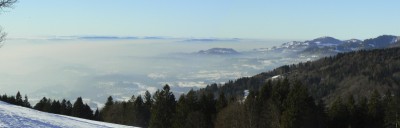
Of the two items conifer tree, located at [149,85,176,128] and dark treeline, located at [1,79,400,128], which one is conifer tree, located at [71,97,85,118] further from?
conifer tree, located at [149,85,176,128]

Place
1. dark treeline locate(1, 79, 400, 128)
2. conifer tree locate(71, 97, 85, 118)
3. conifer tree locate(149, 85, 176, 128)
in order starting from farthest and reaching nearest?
conifer tree locate(71, 97, 85, 118)
conifer tree locate(149, 85, 176, 128)
dark treeline locate(1, 79, 400, 128)

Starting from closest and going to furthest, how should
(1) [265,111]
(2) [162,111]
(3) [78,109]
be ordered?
(1) [265,111] → (2) [162,111] → (3) [78,109]

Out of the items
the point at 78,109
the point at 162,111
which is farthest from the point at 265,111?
the point at 78,109

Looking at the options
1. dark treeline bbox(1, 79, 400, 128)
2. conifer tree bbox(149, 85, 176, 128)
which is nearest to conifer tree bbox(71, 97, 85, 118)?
dark treeline bbox(1, 79, 400, 128)

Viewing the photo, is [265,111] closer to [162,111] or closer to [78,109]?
[162,111]

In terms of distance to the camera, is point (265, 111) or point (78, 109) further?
point (78, 109)

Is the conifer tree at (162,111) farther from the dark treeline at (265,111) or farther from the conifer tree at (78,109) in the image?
the conifer tree at (78,109)

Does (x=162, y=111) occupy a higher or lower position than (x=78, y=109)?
higher

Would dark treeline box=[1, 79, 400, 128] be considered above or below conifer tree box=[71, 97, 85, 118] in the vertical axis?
above

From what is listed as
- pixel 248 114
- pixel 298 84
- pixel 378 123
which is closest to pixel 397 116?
pixel 378 123

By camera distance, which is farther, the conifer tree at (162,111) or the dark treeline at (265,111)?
the conifer tree at (162,111)

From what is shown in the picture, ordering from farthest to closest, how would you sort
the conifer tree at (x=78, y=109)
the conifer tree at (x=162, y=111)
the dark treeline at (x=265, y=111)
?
the conifer tree at (x=78, y=109), the conifer tree at (x=162, y=111), the dark treeline at (x=265, y=111)

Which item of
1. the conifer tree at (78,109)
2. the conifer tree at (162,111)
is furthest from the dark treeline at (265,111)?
the conifer tree at (78,109)

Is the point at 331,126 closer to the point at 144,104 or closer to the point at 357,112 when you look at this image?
the point at 357,112
